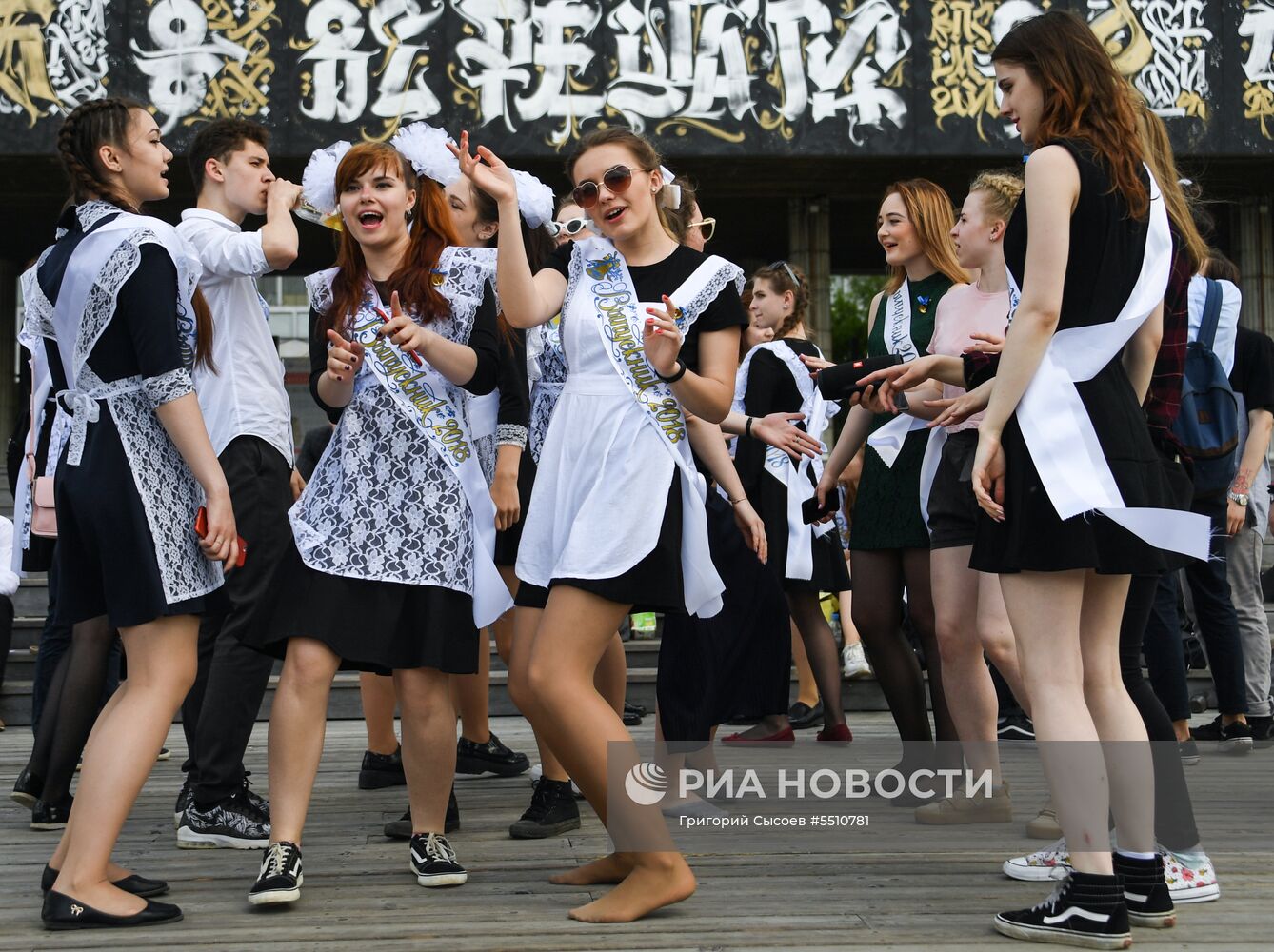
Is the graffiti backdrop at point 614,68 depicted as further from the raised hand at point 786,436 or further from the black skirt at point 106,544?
the black skirt at point 106,544

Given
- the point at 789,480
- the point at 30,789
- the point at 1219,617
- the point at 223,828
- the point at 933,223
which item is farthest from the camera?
the point at 789,480

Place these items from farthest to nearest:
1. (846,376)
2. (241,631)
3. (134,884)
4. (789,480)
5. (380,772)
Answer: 1. (789,480)
2. (380,772)
3. (241,631)
4. (846,376)
5. (134,884)

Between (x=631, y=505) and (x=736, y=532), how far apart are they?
72.5 inches

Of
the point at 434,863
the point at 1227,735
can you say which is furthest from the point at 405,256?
the point at 1227,735

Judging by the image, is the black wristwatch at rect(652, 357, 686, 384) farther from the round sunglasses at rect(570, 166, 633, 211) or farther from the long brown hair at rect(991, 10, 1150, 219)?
the long brown hair at rect(991, 10, 1150, 219)

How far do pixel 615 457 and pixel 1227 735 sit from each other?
3998 mm

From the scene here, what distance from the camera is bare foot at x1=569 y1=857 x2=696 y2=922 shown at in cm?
304

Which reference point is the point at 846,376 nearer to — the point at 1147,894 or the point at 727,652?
the point at 727,652

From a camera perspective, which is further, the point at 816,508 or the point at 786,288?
the point at 786,288

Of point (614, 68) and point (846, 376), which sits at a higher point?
point (614, 68)

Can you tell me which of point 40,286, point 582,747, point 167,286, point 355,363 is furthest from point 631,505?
point 40,286

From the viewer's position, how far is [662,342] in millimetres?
3121

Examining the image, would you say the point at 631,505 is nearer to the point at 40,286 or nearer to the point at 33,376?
the point at 40,286

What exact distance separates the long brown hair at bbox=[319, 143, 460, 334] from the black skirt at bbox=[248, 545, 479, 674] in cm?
67
